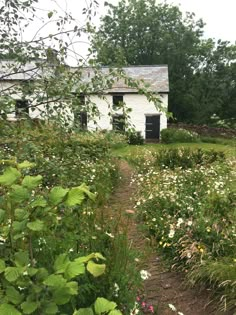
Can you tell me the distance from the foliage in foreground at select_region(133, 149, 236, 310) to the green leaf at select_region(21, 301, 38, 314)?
2837 millimetres

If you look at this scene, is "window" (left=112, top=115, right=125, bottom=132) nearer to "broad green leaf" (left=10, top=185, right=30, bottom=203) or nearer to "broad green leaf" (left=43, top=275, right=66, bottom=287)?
"broad green leaf" (left=10, top=185, right=30, bottom=203)

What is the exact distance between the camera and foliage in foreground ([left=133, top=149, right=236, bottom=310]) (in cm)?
406

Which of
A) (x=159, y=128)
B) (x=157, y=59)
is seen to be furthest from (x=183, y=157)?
(x=157, y=59)

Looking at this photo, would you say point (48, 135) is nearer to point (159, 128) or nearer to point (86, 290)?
point (86, 290)

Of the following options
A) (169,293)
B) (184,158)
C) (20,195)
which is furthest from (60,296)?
(184,158)

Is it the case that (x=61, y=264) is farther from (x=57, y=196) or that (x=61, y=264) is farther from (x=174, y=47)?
(x=174, y=47)

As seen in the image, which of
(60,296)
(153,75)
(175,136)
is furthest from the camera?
(153,75)

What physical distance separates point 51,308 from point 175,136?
88.6 ft

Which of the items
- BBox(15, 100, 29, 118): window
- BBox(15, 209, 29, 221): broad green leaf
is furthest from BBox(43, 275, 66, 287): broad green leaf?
BBox(15, 100, 29, 118): window

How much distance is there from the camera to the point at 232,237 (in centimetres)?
475

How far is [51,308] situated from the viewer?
4.24ft

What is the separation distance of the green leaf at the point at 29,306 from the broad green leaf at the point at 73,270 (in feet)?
0.52

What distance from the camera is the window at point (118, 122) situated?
10.8 ft

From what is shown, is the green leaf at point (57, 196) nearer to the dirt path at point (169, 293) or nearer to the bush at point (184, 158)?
the dirt path at point (169, 293)
